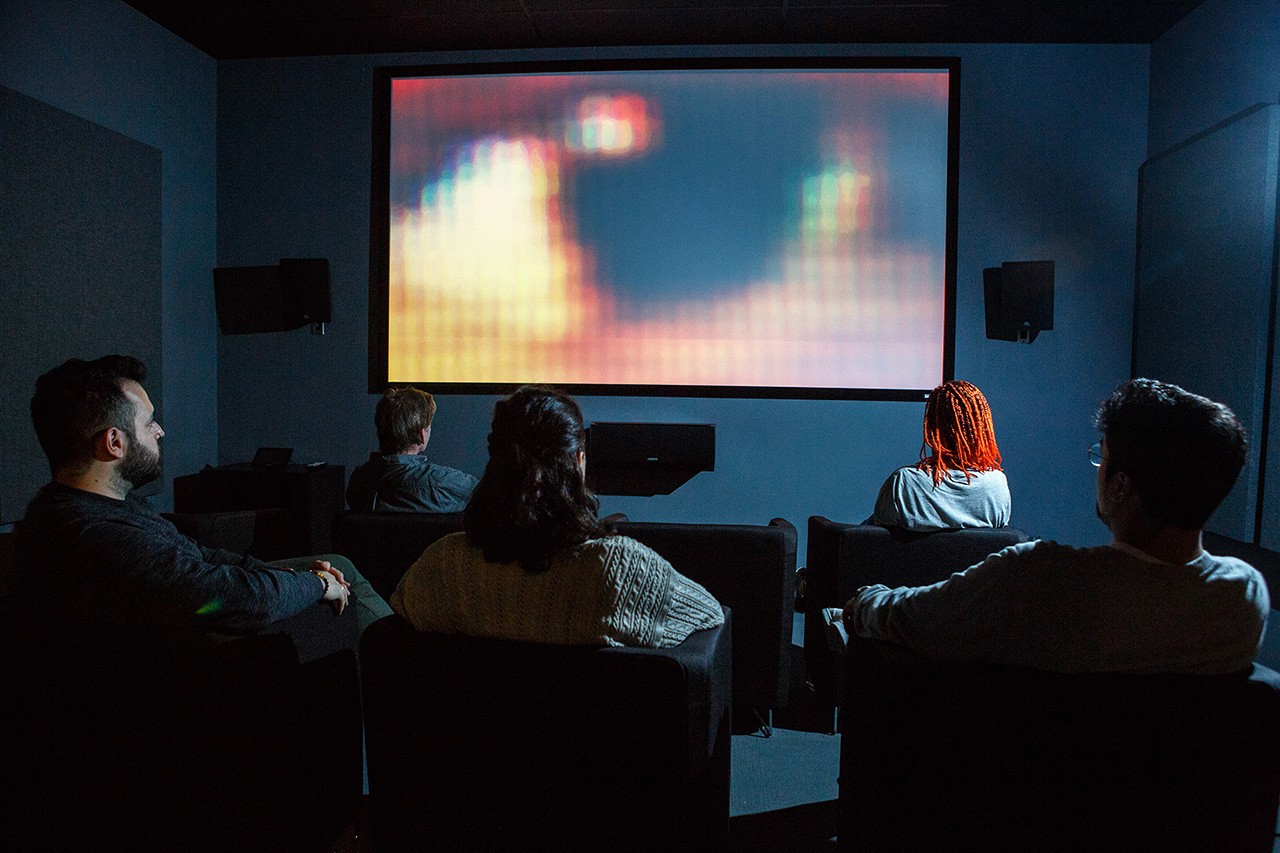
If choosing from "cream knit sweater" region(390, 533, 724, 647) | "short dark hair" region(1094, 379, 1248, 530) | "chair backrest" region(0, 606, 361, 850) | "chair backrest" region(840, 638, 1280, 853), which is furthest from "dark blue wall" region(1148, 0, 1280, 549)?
"chair backrest" region(0, 606, 361, 850)

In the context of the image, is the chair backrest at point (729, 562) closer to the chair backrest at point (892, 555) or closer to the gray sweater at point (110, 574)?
the chair backrest at point (892, 555)

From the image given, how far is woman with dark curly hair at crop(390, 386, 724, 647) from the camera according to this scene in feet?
4.38

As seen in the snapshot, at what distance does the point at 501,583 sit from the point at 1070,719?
35.9 inches

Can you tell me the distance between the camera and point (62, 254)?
3.32 m

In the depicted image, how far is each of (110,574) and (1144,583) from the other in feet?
6.03

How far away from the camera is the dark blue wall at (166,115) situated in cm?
327

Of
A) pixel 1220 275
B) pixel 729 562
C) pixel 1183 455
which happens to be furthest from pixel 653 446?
pixel 1183 455

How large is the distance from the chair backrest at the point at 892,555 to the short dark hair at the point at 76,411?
6.27 ft

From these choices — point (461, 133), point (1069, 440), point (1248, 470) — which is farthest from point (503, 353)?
point (1248, 470)

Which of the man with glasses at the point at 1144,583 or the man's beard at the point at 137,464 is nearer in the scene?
the man with glasses at the point at 1144,583

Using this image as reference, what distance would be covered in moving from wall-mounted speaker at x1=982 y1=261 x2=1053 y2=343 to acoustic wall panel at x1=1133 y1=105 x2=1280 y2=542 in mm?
561

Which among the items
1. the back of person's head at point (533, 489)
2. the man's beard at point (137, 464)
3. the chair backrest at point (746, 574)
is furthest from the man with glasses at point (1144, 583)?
the man's beard at point (137, 464)

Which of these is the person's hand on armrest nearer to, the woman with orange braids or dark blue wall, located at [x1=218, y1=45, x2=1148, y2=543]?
the woman with orange braids

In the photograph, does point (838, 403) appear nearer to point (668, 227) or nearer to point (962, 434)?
point (668, 227)
